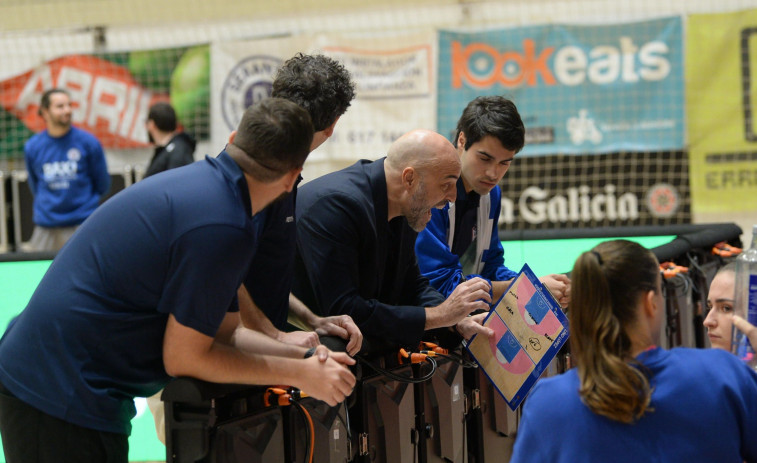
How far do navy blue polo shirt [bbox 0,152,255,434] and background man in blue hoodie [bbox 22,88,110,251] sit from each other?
6203 mm

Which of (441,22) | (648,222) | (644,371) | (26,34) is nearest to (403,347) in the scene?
(644,371)

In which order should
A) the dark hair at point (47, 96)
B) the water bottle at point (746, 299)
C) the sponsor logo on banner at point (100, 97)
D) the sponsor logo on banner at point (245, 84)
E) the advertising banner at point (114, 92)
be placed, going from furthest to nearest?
the sponsor logo on banner at point (100, 97) → the advertising banner at point (114, 92) → the sponsor logo on banner at point (245, 84) → the dark hair at point (47, 96) → the water bottle at point (746, 299)

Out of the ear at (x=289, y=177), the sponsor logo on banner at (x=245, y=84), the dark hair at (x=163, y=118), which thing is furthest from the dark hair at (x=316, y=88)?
the sponsor logo on banner at (x=245, y=84)

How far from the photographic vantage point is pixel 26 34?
1033cm

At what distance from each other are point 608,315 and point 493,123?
1.82 m

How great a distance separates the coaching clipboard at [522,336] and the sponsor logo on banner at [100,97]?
766 cm

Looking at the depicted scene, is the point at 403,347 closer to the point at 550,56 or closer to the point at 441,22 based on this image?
the point at 550,56

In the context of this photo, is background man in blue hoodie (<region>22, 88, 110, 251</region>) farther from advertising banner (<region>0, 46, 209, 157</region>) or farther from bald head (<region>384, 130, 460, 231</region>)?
bald head (<region>384, 130, 460, 231</region>)

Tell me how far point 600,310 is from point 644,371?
0.13m

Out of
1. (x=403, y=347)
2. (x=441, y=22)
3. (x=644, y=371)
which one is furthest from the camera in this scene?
(x=441, y=22)

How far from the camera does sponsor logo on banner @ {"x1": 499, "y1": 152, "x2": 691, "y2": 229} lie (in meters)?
8.77

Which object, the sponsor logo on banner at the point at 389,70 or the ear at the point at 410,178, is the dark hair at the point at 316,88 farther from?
the sponsor logo on banner at the point at 389,70

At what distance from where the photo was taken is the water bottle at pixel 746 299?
2.28 m

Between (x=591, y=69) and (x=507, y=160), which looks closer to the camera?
(x=507, y=160)
